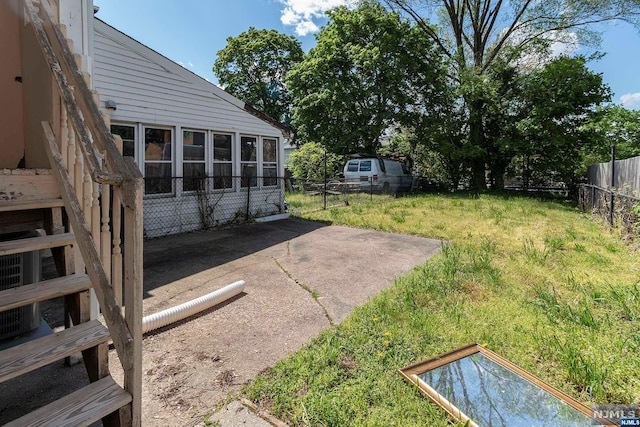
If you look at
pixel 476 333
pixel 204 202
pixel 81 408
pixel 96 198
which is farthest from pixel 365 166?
pixel 81 408

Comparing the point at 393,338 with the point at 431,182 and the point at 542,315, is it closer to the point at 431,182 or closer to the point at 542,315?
the point at 542,315

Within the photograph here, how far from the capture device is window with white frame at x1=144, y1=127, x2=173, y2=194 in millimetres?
6773

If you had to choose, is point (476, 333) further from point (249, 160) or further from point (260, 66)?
point (260, 66)

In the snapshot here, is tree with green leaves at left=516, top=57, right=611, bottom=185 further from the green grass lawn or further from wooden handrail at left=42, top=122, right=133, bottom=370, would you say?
wooden handrail at left=42, top=122, right=133, bottom=370

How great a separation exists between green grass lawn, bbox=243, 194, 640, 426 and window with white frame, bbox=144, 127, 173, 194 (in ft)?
18.1

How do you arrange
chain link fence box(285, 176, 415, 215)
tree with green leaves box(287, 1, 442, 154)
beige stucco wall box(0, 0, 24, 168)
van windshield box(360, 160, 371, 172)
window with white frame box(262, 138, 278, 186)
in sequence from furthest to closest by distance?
1. tree with green leaves box(287, 1, 442, 154)
2. van windshield box(360, 160, 371, 172)
3. chain link fence box(285, 176, 415, 215)
4. window with white frame box(262, 138, 278, 186)
5. beige stucco wall box(0, 0, 24, 168)

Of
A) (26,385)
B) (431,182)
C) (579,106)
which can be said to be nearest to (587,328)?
(26,385)

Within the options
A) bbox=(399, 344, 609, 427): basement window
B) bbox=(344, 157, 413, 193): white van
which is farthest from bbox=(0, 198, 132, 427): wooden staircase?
bbox=(344, 157, 413, 193): white van

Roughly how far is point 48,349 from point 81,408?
0.36 m

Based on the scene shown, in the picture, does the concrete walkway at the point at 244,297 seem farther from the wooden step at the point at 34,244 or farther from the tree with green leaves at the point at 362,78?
the tree with green leaves at the point at 362,78

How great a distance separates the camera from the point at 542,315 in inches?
123

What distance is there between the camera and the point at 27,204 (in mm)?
1984

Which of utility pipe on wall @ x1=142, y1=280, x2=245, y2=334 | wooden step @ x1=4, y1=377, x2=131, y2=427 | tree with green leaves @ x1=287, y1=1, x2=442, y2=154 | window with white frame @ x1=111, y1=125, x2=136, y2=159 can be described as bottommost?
utility pipe on wall @ x1=142, y1=280, x2=245, y2=334

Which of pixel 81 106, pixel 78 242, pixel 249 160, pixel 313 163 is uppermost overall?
pixel 313 163
